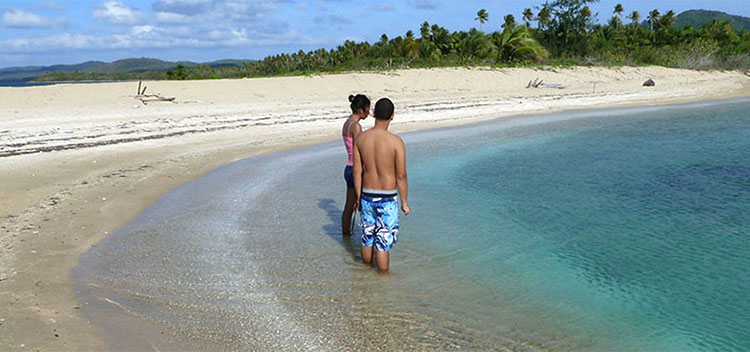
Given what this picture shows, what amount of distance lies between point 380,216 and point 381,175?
401 mm

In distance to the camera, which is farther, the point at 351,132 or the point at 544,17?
the point at 544,17

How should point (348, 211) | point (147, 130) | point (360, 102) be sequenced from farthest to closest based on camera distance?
point (147, 130) → point (348, 211) → point (360, 102)

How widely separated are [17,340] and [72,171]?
6.84 m

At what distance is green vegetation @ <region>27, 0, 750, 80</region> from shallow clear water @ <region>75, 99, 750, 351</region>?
2072cm

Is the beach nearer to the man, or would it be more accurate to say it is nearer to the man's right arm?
the man

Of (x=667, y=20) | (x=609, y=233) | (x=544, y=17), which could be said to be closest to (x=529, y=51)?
(x=544, y=17)

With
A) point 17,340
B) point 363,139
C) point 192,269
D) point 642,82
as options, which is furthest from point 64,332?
point 642,82

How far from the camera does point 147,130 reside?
49.5ft

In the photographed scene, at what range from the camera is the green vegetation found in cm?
3528

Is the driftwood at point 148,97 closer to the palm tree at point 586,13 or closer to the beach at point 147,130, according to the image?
the beach at point 147,130

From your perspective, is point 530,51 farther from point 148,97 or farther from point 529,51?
point 148,97

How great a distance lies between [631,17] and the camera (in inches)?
3071

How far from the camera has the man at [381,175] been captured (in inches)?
205

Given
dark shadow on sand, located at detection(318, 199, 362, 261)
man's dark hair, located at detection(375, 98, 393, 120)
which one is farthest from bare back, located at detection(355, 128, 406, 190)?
dark shadow on sand, located at detection(318, 199, 362, 261)
